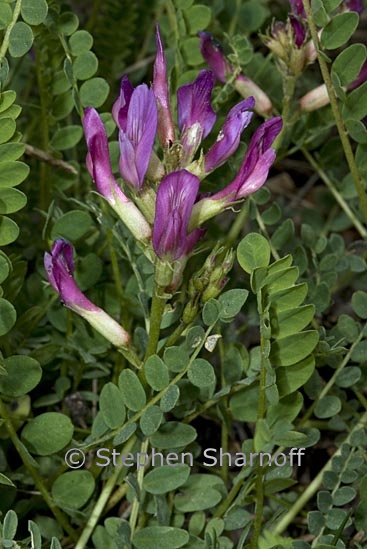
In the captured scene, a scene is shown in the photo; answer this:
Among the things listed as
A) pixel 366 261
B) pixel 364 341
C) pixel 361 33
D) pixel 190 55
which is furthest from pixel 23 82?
pixel 361 33

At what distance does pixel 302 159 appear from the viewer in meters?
2.51

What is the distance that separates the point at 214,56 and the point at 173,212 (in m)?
0.52

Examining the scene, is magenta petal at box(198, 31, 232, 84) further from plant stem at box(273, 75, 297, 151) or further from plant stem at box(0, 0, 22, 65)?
plant stem at box(0, 0, 22, 65)

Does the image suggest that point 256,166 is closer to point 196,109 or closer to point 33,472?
point 196,109

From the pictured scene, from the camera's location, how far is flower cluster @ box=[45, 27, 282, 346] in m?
1.17

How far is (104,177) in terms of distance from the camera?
4.10 ft

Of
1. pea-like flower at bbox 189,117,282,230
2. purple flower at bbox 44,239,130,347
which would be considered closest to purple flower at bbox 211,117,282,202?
pea-like flower at bbox 189,117,282,230

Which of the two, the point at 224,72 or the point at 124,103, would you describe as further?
the point at 224,72

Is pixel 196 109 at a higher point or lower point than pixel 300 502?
higher

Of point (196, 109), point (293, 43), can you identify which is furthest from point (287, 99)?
point (196, 109)
